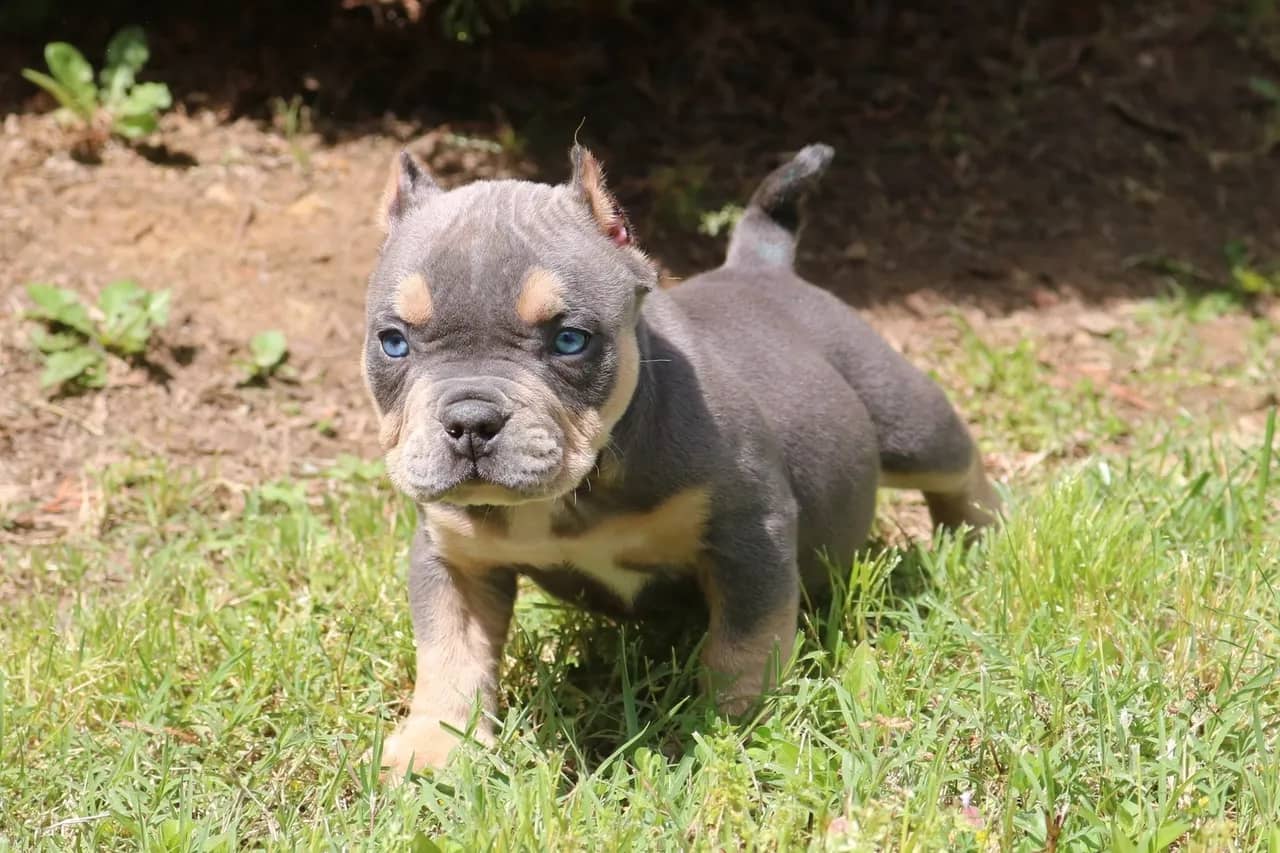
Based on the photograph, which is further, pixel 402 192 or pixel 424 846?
pixel 402 192

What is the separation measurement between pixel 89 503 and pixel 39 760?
1.79 meters

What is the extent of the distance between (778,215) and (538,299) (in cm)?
192

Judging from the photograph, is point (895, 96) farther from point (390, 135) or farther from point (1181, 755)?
point (1181, 755)

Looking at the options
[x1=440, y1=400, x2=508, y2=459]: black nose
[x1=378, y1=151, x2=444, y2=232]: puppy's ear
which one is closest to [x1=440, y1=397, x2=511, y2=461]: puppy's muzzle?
[x1=440, y1=400, x2=508, y2=459]: black nose

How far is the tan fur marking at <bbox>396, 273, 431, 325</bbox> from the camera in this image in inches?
128

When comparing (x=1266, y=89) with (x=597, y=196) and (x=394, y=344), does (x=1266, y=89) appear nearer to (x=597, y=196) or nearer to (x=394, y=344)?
(x=597, y=196)

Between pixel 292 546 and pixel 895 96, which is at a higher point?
pixel 895 96

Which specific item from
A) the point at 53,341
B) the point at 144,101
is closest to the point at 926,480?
the point at 53,341

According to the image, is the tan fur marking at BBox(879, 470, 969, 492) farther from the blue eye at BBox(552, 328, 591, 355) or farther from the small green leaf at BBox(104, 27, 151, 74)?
the small green leaf at BBox(104, 27, 151, 74)

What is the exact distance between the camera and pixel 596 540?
3615 mm

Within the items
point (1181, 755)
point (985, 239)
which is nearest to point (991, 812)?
point (1181, 755)

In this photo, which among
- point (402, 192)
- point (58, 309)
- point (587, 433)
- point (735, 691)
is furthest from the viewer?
point (58, 309)

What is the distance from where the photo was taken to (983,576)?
14.6ft

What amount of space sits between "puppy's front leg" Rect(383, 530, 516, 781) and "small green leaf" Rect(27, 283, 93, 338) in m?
2.81
